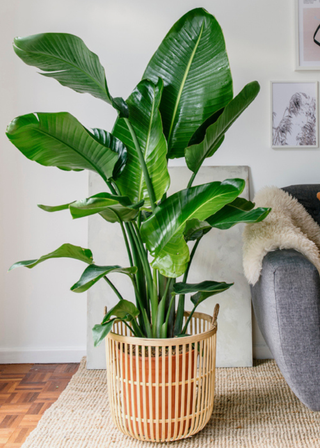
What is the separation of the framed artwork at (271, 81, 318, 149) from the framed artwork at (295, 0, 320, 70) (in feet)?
0.31

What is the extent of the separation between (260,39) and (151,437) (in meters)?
1.70

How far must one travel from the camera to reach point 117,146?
121 cm

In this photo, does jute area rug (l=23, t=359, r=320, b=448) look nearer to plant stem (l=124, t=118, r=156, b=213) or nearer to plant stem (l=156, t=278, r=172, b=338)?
plant stem (l=156, t=278, r=172, b=338)

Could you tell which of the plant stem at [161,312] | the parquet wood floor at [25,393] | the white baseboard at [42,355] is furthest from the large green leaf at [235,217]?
the white baseboard at [42,355]

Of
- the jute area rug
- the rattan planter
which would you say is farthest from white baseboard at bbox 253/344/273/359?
the rattan planter

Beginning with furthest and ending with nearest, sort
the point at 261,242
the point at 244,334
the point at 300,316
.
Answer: the point at 244,334
the point at 261,242
the point at 300,316

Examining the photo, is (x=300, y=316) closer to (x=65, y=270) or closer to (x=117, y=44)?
(x=65, y=270)

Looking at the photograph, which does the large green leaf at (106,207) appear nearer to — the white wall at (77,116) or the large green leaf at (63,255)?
the large green leaf at (63,255)

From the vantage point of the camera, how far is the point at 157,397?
112cm

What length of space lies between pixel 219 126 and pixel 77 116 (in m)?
0.91

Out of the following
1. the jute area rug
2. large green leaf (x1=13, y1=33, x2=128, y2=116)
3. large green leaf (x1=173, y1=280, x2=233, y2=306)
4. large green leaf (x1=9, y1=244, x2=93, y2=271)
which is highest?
large green leaf (x1=13, y1=33, x2=128, y2=116)

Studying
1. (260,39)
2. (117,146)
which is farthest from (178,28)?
(260,39)

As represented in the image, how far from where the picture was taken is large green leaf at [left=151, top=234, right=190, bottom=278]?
100cm

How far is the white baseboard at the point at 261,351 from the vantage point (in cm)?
183
